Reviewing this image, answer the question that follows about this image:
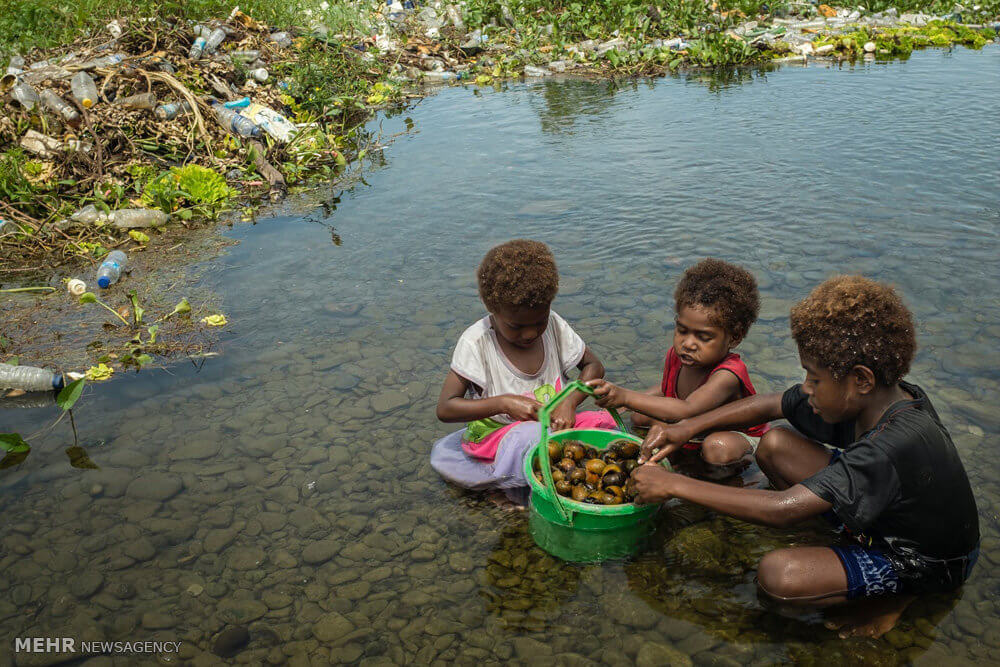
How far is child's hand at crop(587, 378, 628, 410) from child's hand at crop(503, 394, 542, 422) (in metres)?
0.23

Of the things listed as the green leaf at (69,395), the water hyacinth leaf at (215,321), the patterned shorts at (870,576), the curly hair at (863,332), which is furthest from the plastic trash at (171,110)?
the patterned shorts at (870,576)

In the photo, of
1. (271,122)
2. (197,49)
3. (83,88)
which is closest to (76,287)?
(83,88)

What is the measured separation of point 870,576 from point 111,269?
512 centimetres

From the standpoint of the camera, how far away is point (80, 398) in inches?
162

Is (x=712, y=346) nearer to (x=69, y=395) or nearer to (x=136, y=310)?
(x=69, y=395)

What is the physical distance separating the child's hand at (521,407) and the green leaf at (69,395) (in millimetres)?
2294

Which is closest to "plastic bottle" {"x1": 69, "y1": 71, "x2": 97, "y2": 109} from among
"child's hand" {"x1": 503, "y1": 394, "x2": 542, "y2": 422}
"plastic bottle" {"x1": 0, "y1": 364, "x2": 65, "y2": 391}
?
"plastic bottle" {"x1": 0, "y1": 364, "x2": 65, "y2": 391}

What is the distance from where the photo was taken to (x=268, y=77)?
9180 mm

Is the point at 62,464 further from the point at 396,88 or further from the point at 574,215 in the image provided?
the point at 396,88

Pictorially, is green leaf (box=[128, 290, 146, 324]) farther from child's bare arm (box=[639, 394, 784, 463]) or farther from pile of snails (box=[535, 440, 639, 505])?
child's bare arm (box=[639, 394, 784, 463])

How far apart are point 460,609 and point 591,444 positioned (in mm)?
858

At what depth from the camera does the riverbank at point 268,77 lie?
6344 mm

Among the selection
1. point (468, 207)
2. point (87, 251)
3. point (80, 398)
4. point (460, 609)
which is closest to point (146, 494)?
point (80, 398)

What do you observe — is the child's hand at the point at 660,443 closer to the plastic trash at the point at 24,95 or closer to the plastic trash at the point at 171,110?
the plastic trash at the point at 171,110
